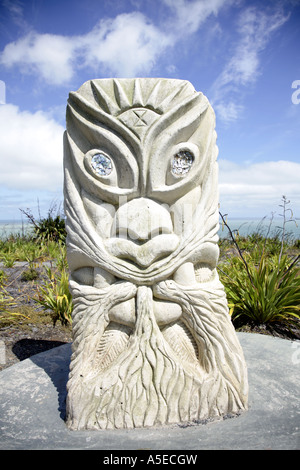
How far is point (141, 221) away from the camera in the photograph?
221 cm

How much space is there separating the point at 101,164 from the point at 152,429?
171 cm

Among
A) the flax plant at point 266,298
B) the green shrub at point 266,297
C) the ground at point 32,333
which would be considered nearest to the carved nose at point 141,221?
the flax plant at point 266,298

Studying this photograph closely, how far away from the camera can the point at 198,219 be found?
2262 millimetres

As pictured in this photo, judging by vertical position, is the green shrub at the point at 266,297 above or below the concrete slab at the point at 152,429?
above

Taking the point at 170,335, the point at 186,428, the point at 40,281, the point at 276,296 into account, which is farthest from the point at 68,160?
the point at 40,281

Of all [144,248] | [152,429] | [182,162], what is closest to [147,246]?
[144,248]

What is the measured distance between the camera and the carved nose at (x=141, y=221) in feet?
7.24

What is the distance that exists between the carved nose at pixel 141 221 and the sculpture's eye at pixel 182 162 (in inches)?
11.0

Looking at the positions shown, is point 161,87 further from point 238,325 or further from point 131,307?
point 238,325

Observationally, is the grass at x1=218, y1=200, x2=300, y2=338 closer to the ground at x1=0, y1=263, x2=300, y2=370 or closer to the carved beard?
the ground at x1=0, y1=263, x2=300, y2=370

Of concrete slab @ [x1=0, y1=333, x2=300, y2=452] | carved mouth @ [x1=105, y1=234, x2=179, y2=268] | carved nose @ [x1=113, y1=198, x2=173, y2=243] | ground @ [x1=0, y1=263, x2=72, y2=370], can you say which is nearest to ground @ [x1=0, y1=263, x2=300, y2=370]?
ground @ [x1=0, y1=263, x2=72, y2=370]

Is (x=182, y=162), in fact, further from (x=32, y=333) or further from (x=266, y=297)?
(x=32, y=333)

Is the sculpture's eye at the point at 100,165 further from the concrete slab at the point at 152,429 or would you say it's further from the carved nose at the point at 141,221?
the concrete slab at the point at 152,429

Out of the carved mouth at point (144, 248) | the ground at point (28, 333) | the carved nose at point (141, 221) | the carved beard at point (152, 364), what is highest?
the carved nose at point (141, 221)
